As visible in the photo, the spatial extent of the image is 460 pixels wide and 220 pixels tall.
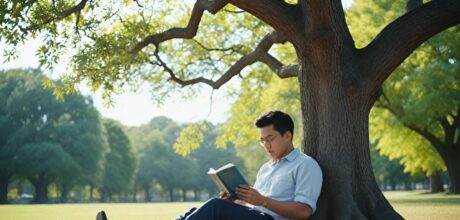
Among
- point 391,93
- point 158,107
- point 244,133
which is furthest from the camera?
point 391,93

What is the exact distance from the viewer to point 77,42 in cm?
1130

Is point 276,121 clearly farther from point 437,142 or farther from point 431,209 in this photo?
point 437,142

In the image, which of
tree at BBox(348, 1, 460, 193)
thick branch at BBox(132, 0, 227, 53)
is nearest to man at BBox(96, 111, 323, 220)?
thick branch at BBox(132, 0, 227, 53)

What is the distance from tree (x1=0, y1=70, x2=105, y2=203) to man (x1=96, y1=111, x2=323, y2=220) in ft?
153

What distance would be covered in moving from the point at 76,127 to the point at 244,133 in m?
33.6

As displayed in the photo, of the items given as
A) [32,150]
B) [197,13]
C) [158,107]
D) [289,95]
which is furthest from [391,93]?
[32,150]

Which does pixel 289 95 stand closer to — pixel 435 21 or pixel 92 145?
pixel 435 21

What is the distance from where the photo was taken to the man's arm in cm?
529

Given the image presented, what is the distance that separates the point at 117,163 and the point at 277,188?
216ft

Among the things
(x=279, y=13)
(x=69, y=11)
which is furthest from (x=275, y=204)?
(x=69, y=11)

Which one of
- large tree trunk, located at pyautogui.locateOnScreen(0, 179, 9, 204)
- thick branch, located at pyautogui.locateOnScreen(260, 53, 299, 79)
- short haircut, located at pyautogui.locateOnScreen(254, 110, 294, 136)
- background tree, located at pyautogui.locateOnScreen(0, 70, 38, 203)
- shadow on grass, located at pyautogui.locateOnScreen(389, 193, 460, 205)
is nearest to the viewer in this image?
short haircut, located at pyautogui.locateOnScreen(254, 110, 294, 136)

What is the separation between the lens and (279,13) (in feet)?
26.3

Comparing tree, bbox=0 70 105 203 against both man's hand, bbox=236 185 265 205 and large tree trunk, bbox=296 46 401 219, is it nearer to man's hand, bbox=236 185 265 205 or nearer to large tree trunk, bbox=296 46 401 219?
large tree trunk, bbox=296 46 401 219

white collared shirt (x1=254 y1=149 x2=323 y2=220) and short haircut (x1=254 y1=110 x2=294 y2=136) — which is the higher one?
short haircut (x1=254 y1=110 x2=294 y2=136)
